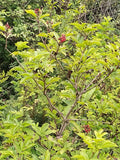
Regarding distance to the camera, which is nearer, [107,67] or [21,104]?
[107,67]

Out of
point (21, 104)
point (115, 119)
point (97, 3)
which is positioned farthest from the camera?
point (97, 3)

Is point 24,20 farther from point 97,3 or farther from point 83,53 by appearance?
point 83,53

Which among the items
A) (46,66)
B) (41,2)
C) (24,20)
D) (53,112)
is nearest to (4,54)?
(24,20)

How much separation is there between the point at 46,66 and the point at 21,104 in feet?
4.35

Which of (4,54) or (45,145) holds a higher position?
(4,54)

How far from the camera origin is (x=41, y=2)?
407cm

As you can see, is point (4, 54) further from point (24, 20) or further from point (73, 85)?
point (73, 85)

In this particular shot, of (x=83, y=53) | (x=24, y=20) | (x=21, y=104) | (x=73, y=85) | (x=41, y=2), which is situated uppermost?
(x=41, y=2)

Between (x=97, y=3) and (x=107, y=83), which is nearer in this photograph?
(x=107, y=83)

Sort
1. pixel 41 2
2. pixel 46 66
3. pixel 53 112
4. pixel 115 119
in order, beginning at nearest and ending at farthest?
pixel 46 66 → pixel 53 112 → pixel 115 119 → pixel 41 2

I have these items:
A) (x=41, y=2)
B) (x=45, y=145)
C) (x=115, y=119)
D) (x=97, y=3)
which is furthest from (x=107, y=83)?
(x=97, y=3)

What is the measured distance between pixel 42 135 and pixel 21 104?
1.10 m

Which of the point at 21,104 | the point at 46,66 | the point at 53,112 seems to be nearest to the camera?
the point at 46,66

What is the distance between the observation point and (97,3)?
5039 millimetres
